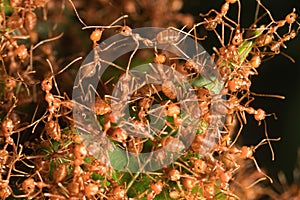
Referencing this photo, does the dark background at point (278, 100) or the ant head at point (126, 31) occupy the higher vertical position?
the ant head at point (126, 31)

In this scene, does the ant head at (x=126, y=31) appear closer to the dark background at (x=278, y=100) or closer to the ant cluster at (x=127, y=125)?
the ant cluster at (x=127, y=125)

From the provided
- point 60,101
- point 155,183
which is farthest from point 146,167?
point 60,101

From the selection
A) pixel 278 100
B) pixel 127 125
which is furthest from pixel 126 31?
pixel 278 100

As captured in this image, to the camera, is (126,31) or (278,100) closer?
(126,31)

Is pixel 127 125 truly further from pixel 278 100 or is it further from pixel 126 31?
pixel 278 100

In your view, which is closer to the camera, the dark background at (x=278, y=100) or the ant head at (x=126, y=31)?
the ant head at (x=126, y=31)

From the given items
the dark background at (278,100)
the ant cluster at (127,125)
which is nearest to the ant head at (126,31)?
the ant cluster at (127,125)

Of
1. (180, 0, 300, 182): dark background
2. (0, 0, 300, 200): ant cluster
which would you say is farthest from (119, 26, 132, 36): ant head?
(180, 0, 300, 182): dark background

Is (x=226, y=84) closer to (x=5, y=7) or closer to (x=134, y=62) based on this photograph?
(x=134, y=62)

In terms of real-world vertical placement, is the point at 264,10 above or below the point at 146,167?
above
